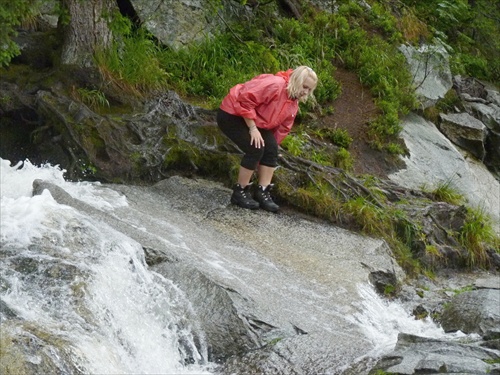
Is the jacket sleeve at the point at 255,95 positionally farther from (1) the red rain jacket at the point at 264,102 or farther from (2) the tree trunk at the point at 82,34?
(2) the tree trunk at the point at 82,34

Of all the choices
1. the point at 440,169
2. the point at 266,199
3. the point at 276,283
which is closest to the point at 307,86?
the point at 266,199

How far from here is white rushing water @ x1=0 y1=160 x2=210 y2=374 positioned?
21.9ft

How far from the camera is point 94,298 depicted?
7145 millimetres

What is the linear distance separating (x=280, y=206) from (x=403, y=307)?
219 centimetres

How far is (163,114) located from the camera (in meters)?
11.6

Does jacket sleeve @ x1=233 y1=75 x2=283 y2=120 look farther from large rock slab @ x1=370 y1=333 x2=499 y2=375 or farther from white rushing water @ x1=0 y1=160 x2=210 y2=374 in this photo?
large rock slab @ x1=370 y1=333 x2=499 y2=375

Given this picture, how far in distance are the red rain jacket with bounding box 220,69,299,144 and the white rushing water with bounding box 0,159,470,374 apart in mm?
2323

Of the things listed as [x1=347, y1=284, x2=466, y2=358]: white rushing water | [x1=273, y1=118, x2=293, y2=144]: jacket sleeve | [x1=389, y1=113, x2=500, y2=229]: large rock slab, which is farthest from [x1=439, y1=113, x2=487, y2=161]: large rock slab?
[x1=347, y1=284, x2=466, y2=358]: white rushing water

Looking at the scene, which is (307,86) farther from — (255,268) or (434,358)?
(434,358)

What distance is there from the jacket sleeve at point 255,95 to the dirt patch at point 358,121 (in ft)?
11.7

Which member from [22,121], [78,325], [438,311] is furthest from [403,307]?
[22,121]

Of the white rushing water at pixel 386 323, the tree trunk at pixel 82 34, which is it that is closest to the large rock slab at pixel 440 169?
the white rushing water at pixel 386 323

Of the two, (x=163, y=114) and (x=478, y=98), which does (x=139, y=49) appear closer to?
(x=163, y=114)

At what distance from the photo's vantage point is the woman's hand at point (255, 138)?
32.5ft
